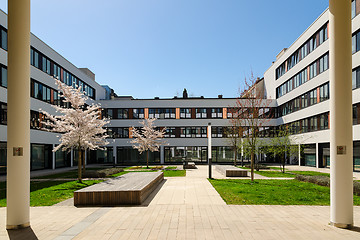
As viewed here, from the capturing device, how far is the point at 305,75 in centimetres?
3606

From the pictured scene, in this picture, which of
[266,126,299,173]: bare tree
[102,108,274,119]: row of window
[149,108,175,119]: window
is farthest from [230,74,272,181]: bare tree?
[149,108,175,119]: window

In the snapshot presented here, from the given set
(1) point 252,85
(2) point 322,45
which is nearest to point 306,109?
(2) point 322,45

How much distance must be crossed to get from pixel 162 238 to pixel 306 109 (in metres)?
33.6

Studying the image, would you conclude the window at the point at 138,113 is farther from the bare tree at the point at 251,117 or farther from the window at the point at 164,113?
the bare tree at the point at 251,117

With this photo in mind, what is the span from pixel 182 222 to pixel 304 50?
33.8 metres

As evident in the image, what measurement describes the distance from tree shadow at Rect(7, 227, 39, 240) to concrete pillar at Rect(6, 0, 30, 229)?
0.24 meters

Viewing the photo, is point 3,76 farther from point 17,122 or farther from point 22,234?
point 22,234

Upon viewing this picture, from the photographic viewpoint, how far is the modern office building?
29.4m

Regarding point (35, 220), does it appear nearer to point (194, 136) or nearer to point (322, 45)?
point (322, 45)

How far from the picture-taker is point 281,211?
30.3 ft

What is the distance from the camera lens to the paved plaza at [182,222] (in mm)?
6645

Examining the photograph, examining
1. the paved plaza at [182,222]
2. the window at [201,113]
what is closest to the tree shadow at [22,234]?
the paved plaza at [182,222]

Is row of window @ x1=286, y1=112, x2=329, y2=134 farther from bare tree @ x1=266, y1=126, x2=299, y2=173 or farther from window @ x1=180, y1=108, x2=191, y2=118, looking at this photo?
window @ x1=180, y1=108, x2=191, y2=118

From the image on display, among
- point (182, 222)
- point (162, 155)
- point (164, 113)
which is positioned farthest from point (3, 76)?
point (162, 155)
